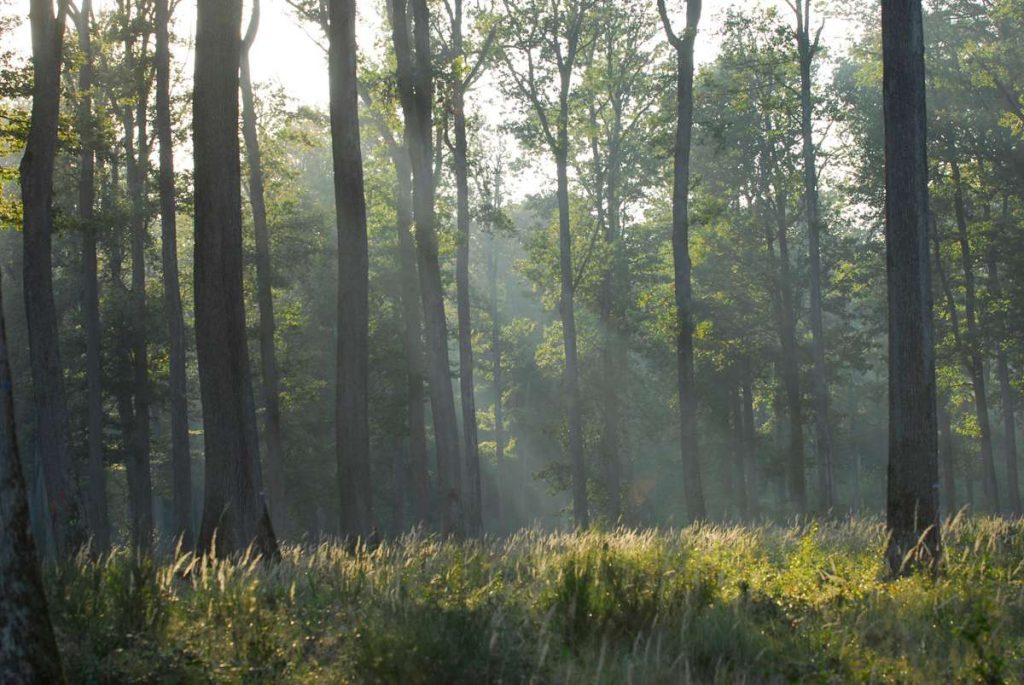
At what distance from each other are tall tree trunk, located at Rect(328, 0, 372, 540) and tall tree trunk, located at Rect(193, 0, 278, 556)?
4147 millimetres

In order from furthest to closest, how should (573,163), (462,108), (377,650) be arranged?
(573,163) → (462,108) → (377,650)

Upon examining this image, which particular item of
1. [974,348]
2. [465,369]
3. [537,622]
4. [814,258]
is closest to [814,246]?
[814,258]

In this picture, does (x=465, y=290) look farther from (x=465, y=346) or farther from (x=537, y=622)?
(x=537, y=622)

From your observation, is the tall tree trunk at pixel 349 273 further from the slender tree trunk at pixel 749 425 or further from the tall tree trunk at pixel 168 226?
the slender tree trunk at pixel 749 425

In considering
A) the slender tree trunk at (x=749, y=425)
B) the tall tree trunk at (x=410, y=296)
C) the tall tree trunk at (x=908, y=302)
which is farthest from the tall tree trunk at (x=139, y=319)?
the tall tree trunk at (x=908, y=302)

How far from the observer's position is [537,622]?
7648 millimetres

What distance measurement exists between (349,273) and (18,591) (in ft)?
42.5

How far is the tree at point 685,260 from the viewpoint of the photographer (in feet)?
79.5

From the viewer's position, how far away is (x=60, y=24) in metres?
19.4

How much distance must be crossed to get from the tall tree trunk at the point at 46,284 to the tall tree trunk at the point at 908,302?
13.0m

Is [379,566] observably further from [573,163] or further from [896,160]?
[573,163]

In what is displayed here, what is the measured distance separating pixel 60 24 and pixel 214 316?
9638mm

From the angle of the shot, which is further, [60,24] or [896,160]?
[60,24]

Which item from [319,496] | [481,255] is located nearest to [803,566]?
[319,496]
